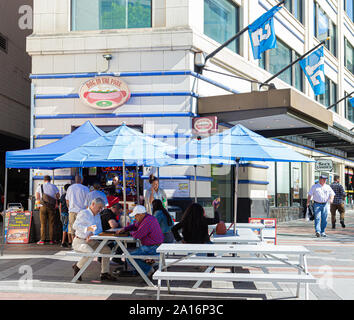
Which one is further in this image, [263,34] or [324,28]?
[324,28]

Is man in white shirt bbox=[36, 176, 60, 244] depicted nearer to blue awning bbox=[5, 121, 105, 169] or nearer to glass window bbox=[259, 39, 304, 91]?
blue awning bbox=[5, 121, 105, 169]

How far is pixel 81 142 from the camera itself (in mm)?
10844

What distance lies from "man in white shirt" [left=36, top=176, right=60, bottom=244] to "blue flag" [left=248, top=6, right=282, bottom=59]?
23.1 feet

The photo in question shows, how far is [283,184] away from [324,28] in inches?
410

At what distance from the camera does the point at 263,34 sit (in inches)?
524

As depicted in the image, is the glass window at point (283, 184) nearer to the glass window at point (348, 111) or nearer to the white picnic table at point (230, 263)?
the glass window at point (348, 111)

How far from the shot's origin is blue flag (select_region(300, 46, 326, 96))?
53.6ft

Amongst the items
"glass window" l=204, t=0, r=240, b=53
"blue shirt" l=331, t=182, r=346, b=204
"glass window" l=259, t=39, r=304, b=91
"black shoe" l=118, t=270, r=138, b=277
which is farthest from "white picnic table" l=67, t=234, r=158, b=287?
"glass window" l=259, t=39, r=304, b=91

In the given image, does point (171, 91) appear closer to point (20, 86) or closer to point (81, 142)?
point (81, 142)

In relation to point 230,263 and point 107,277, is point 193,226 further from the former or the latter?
point 107,277

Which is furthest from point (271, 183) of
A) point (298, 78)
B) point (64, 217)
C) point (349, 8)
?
point (349, 8)

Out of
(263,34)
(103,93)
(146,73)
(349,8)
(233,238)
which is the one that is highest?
(349,8)

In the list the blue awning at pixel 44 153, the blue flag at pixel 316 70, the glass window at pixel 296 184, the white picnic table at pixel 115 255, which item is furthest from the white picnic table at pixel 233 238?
the glass window at pixel 296 184
